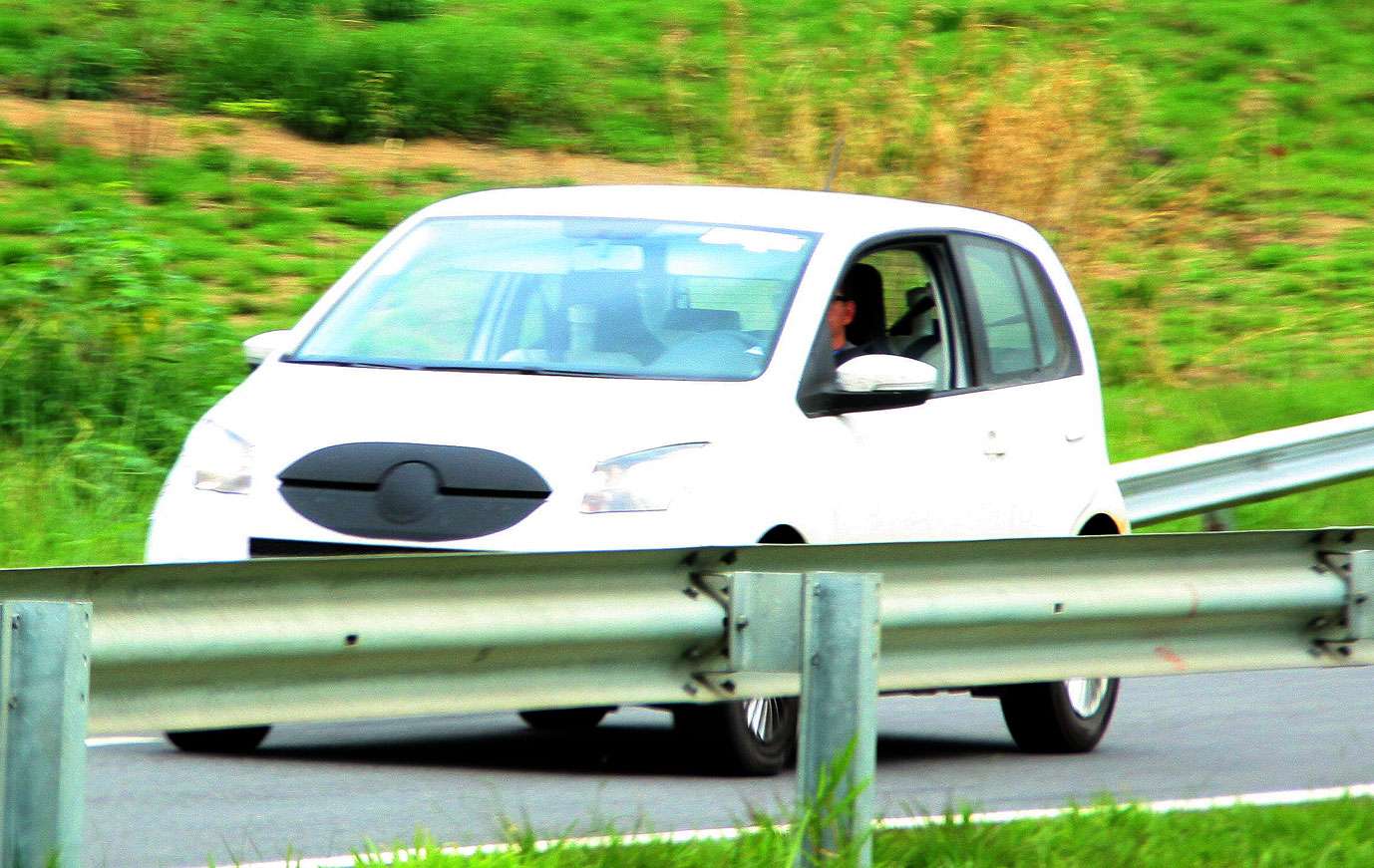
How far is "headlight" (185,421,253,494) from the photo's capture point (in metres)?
7.47

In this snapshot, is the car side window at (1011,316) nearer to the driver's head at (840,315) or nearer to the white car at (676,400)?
the white car at (676,400)

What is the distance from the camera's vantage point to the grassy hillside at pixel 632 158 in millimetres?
13492

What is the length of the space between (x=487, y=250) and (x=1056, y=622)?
3.54m

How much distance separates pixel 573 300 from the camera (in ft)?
26.9

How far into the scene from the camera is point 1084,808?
638cm

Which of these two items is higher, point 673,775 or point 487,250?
point 487,250

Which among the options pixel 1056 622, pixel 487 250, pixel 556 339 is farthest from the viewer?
pixel 487 250

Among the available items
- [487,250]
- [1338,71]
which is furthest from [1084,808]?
[1338,71]

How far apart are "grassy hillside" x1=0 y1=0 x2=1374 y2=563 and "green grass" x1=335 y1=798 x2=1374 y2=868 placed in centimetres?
547

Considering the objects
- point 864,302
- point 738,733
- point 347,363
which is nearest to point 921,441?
point 864,302

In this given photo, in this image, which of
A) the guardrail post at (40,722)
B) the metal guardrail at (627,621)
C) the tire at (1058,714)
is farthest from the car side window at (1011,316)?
the guardrail post at (40,722)

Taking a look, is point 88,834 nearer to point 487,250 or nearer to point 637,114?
point 487,250

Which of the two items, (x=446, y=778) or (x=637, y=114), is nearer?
(x=446, y=778)

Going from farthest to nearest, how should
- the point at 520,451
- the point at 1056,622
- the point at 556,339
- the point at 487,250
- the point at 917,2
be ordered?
the point at 917,2
the point at 487,250
the point at 556,339
the point at 520,451
the point at 1056,622
